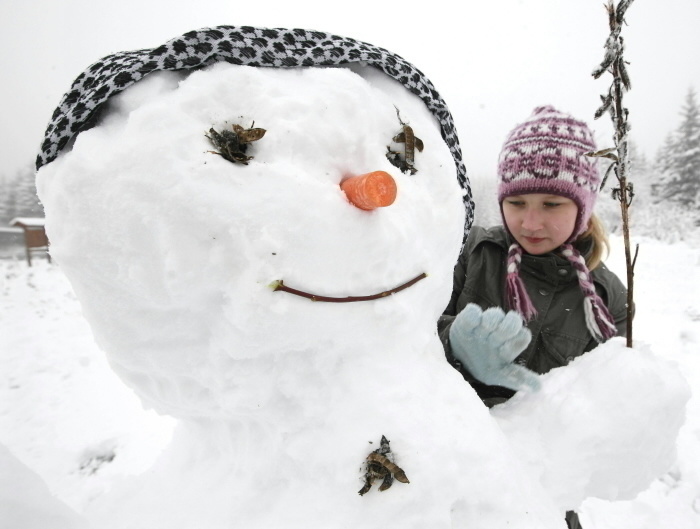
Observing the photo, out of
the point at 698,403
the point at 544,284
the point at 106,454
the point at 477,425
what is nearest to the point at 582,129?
the point at 544,284

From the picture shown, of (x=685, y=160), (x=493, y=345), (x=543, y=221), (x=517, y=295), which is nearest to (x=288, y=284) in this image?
(x=493, y=345)

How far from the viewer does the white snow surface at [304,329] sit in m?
0.59

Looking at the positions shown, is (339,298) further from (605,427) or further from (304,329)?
(605,427)

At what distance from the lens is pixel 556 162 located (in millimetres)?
1374

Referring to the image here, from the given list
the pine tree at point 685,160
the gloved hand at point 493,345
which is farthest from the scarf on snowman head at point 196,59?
the pine tree at point 685,160

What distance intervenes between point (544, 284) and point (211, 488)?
4.32 feet

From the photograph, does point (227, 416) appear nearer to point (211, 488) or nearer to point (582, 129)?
point (211, 488)

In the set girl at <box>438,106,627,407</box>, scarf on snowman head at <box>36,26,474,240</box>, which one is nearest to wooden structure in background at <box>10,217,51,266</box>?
scarf on snowman head at <box>36,26,474,240</box>

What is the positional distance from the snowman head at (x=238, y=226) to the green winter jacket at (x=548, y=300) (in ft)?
2.54

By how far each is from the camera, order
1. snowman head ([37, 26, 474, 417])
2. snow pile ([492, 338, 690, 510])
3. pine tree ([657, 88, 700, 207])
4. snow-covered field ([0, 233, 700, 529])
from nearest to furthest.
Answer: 1. snowman head ([37, 26, 474, 417])
2. snow pile ([492, 338, 690, 510])
3. snow-covered field ([0, 233, 700, 529])
4. pine tree ([657, 88, 700, 207])

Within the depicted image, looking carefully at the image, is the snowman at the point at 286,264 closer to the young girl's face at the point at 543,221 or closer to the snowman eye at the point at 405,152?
the snowman eye at the point at 405,152

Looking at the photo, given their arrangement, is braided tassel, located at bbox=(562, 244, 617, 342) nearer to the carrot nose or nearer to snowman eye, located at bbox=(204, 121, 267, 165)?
the carrot nose

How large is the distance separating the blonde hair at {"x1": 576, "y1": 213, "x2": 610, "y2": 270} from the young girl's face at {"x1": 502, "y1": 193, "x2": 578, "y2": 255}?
148 millimetres

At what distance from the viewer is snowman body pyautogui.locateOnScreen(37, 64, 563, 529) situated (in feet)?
1.93
